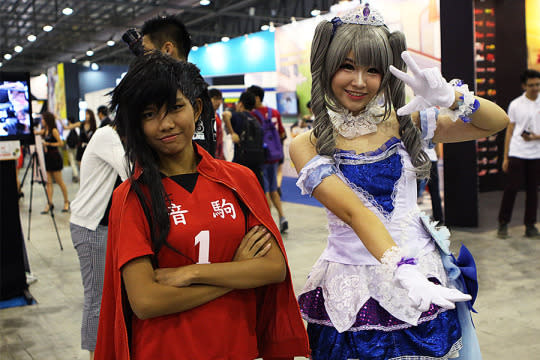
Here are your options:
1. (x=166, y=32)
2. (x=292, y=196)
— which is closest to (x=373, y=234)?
(x=166, y=32)

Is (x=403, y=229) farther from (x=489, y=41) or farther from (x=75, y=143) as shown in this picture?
(x=75, y=143)

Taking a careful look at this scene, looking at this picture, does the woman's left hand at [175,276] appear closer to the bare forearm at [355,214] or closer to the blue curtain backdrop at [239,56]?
the bare forearm at [355,214]

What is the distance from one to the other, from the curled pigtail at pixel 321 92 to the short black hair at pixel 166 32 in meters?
A: 0.85

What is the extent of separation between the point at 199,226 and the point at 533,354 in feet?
8.08

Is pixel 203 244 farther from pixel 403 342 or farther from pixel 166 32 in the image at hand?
pixel 166 32

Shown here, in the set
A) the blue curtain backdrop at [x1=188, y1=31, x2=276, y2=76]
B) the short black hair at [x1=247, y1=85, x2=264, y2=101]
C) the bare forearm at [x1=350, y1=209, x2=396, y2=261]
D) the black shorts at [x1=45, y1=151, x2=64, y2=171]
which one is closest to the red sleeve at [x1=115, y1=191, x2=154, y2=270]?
the bare forearm at [x1=350, y1=209, x2=396, y2=261]

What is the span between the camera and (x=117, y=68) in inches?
951

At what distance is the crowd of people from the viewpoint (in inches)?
51.3

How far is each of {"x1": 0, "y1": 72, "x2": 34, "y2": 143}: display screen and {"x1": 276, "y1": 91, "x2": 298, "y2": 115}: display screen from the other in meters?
7.56

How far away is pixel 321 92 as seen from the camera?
162 cm

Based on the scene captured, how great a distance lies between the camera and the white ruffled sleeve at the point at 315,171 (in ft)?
4.95

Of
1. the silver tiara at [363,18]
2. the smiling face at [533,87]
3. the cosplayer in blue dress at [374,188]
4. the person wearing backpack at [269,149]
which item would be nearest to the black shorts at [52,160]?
the person wearing backpack at [269,149]

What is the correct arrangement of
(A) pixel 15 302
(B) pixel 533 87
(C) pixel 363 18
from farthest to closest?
(B) pixel 533 87 < (A) pixel 15 302 < (C) pixel 363 18

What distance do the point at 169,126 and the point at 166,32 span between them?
41.9 inches
